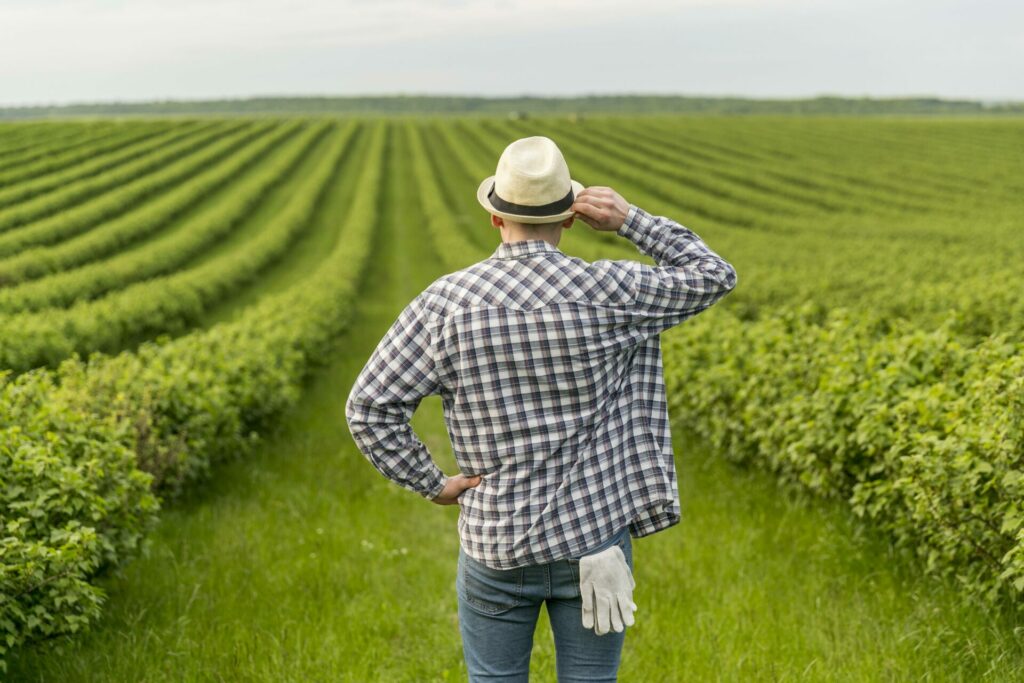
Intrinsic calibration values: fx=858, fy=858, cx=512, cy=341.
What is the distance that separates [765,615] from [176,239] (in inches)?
708

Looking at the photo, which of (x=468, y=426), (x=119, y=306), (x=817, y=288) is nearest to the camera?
(x=468, y=426)

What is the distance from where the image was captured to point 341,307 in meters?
17.2

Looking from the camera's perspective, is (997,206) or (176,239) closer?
(176,239)

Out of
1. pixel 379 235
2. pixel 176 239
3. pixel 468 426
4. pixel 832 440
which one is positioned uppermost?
pixel 468 426

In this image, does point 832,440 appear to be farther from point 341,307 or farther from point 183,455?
point 341,307

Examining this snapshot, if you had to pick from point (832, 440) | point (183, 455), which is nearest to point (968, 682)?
point (832, 440)

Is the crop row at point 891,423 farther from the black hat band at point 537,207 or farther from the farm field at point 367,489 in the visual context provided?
the black hat band at point 537,207

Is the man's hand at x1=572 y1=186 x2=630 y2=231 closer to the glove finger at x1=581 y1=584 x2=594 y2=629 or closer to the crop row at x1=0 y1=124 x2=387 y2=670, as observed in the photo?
the glove finger at x1=581 y1=584 x2=594 y2=629

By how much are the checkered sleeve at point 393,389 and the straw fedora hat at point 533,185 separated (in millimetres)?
376

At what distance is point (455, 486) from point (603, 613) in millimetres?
564

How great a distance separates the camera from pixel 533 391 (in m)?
2.44

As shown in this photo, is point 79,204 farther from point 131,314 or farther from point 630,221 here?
point 630,221

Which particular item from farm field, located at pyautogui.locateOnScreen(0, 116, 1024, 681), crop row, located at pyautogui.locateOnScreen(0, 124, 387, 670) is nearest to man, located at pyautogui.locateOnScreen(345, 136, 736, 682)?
farm field, located at pyautogui.locateOnScreen(0, 116, 1024, 681)

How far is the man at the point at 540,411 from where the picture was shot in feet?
7.89
